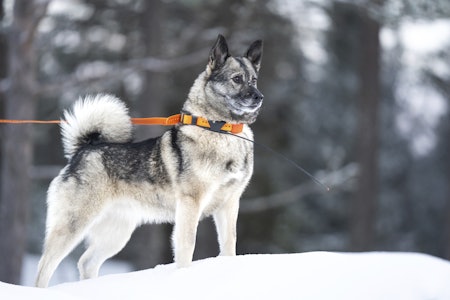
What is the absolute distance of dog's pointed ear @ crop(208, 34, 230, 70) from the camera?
511 centimetres

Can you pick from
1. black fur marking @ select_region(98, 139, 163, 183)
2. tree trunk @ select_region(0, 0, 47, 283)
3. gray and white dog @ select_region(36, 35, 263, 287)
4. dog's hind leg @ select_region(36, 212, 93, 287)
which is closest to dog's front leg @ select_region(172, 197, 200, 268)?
gray and white dog @ select_region(36, 35, 263, 287)

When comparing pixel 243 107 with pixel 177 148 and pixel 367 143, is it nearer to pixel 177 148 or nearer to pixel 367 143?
pixel 177 148

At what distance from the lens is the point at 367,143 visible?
13.1m

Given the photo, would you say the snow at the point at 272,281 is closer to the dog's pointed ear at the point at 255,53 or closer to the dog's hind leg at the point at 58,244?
the dog's hind leg at the point at 58,244

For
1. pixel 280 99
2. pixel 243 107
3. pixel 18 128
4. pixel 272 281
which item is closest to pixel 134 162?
pixel 243 107

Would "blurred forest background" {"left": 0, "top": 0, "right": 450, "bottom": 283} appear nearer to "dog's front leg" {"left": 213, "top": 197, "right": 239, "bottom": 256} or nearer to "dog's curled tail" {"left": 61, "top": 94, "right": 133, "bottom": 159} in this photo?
"dog's curled tail" {"left": 61, "top": 94, "right": 133, "bottom": 159}

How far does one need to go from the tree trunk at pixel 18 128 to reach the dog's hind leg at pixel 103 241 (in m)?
3.65

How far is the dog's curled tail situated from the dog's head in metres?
0.75

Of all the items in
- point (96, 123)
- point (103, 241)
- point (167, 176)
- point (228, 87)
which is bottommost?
point (103, 241)

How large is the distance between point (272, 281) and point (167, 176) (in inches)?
47.0

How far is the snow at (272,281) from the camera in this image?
4.30 meters

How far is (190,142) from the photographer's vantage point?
16.5 ft

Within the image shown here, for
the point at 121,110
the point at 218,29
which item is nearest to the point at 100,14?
the point at 218,29

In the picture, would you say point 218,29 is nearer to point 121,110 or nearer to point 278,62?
point 278,62
